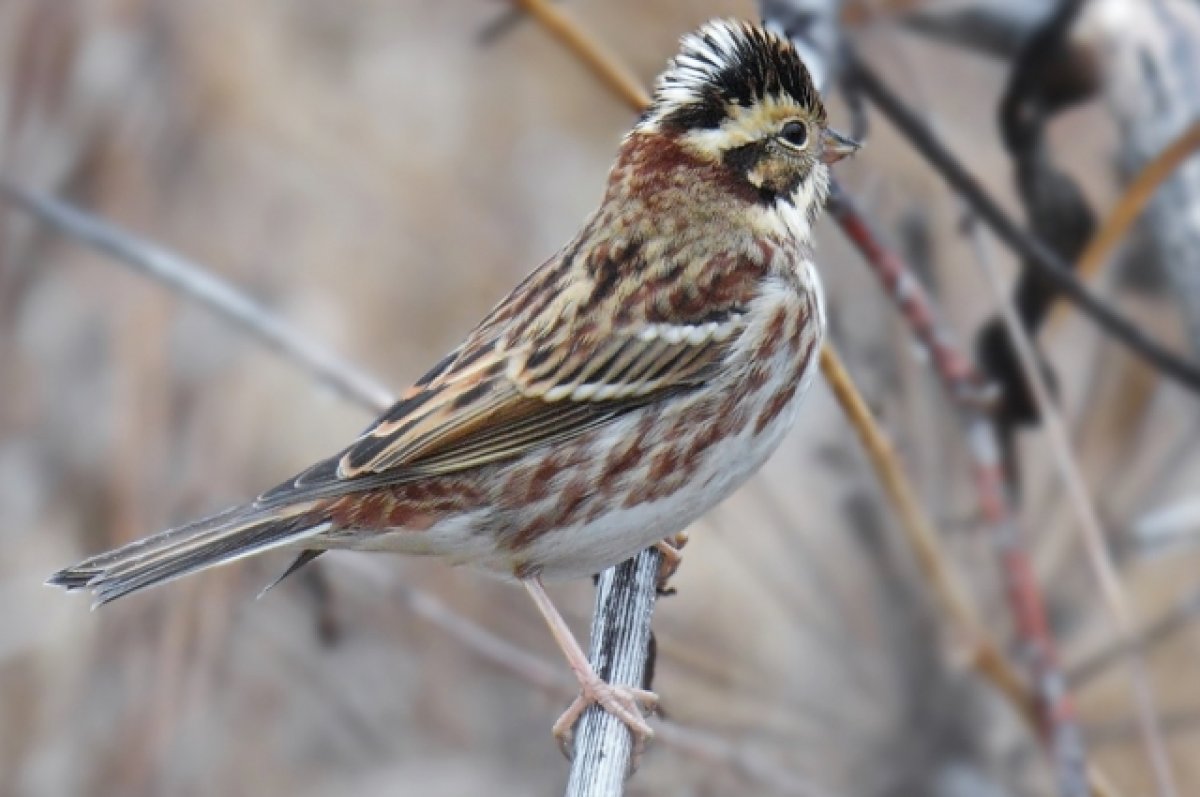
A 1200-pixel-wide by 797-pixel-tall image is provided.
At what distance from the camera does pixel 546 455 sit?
275cm

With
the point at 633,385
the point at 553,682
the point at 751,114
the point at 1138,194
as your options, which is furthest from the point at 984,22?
the point at 553,682

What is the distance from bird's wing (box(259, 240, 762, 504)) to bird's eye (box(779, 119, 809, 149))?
21cm

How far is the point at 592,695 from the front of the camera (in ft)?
8.78

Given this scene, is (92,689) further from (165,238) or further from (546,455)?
(546,455)

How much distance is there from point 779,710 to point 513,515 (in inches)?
66.4

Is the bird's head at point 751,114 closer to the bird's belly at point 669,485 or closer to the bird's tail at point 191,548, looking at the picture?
the bird's belly at point 669,485

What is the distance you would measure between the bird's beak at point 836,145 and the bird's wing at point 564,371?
9.1 inches

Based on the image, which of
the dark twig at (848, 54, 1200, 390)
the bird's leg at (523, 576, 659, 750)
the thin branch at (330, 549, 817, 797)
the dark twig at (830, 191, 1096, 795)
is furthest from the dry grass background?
the bird's leg at (523, 576, 659, 750)

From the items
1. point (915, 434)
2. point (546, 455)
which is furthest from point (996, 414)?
point (546, 455)

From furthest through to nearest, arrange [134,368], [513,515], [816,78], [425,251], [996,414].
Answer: [425,251], [134,368], [996,414], [816,78], [513,515]

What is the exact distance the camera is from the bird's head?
2.72 meters

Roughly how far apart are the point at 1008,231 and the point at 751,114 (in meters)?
0.61

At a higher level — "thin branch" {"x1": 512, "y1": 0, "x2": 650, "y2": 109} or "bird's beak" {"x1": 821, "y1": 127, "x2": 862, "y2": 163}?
"thin branch" {"x1": 512, "y1": 0, "x2": 650, "y2": 109}

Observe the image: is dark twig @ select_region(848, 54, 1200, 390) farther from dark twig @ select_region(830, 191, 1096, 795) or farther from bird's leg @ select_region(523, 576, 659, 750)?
bird's leg @ select_region(523, 576, 659, 750)
